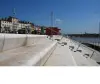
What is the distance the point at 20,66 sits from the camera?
78.6 inches
